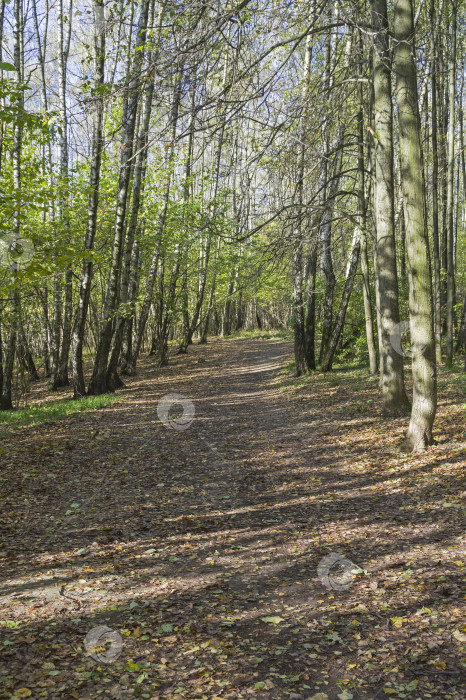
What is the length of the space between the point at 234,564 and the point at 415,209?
17.2 ft

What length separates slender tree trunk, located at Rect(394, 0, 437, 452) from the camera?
709 cm

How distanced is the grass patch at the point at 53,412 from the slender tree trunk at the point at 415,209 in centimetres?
738

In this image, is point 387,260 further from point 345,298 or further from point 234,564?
point 234,564

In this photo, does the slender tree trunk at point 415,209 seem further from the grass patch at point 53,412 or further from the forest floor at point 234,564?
the grass patch at point 53,412

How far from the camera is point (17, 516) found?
18.7 feet

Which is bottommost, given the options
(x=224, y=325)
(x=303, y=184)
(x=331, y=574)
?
(x=331, y=574)

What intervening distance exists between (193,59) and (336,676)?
6.20 m

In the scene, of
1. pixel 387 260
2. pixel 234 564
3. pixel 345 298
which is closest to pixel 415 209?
pixel 387 260

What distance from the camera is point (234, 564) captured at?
4.74 metres

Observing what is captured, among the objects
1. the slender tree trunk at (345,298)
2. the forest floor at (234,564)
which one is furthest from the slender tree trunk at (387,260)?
the slender tree trunk at (345,298)

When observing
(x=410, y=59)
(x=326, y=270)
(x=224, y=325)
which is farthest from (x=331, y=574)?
(x=224, y=325)

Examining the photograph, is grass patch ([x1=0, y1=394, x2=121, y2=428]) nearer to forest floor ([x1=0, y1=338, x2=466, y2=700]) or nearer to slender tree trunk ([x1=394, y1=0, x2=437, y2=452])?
forest floor ([x1=0, y1=338, x2=466, y2=700])

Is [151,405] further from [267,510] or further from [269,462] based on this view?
[267,510]

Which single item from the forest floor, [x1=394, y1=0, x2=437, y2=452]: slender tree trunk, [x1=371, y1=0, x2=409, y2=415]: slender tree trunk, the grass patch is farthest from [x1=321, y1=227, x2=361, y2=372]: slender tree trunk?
[x1=394, y1=0, x2=437, y2=452]: slender tree trunk
